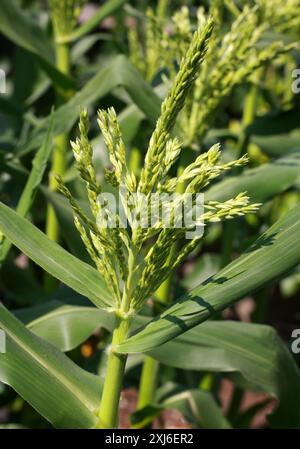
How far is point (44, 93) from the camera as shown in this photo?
7.76ft

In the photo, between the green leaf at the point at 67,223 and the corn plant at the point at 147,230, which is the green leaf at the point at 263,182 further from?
the green leaf at the point at 67,223

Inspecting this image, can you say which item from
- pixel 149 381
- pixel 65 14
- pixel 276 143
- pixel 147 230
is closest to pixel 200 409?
pixel 149 381

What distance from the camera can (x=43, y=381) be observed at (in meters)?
1.13

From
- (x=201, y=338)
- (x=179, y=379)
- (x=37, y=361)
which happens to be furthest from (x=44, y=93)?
(x=37, y=361)

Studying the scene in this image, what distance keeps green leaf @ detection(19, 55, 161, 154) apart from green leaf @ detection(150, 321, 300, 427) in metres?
0.41

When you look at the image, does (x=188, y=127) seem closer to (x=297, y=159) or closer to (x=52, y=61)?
(x=297, y=159)

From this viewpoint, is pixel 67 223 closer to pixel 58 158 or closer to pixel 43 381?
pixel 58 158

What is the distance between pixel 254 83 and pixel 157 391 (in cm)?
68

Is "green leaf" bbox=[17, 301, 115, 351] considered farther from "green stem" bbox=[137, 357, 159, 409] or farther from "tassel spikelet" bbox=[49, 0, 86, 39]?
"tassel spikelet" bbox=[49, 0, 86, 39]

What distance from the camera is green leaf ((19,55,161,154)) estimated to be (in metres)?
1.59

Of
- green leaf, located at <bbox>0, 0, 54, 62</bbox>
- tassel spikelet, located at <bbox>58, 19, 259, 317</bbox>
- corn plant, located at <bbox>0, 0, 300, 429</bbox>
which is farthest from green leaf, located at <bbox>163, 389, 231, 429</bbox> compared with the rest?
green leaf, located at <bbox>0, 0, 54, 62</bbox>

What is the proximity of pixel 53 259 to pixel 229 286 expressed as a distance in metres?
0.23

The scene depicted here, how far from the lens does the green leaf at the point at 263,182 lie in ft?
5.31

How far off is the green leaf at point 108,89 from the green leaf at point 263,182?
181 millimetres
